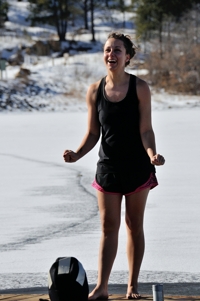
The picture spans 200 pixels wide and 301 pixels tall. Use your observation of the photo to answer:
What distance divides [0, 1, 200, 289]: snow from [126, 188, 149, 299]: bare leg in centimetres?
67

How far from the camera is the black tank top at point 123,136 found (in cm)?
461

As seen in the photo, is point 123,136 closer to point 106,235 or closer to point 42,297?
point 106,235

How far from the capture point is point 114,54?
4.66 m

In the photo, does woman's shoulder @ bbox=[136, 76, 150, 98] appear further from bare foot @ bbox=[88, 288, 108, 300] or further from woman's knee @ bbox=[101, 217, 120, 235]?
bare foot @ bbox=[88, 288, 108, 300]

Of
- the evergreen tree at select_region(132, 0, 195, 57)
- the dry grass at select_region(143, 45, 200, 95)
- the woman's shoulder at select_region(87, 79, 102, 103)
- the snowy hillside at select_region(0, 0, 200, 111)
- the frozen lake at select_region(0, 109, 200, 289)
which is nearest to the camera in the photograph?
the woman's shoulder at select_region(87, 79, 102, 103)

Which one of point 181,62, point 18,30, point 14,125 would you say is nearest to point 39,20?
point 18,30

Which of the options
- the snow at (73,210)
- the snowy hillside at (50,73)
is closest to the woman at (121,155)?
the snow at (73,210)

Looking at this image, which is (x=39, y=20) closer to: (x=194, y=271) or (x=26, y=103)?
(x=26, y=103)

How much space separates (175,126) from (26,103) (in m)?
14.8

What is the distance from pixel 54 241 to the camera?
22.3ft

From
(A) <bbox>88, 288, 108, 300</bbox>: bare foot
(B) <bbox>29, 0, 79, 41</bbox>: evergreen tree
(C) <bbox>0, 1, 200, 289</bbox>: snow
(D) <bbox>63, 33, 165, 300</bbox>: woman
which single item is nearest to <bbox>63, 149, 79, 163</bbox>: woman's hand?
(D) <bbox>63, 33, 165, 300</bbox>: woman

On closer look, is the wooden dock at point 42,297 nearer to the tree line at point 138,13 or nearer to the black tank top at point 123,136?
the black tank top at point 123,136

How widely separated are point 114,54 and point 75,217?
351 centimetres

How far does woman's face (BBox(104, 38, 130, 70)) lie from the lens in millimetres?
4656
